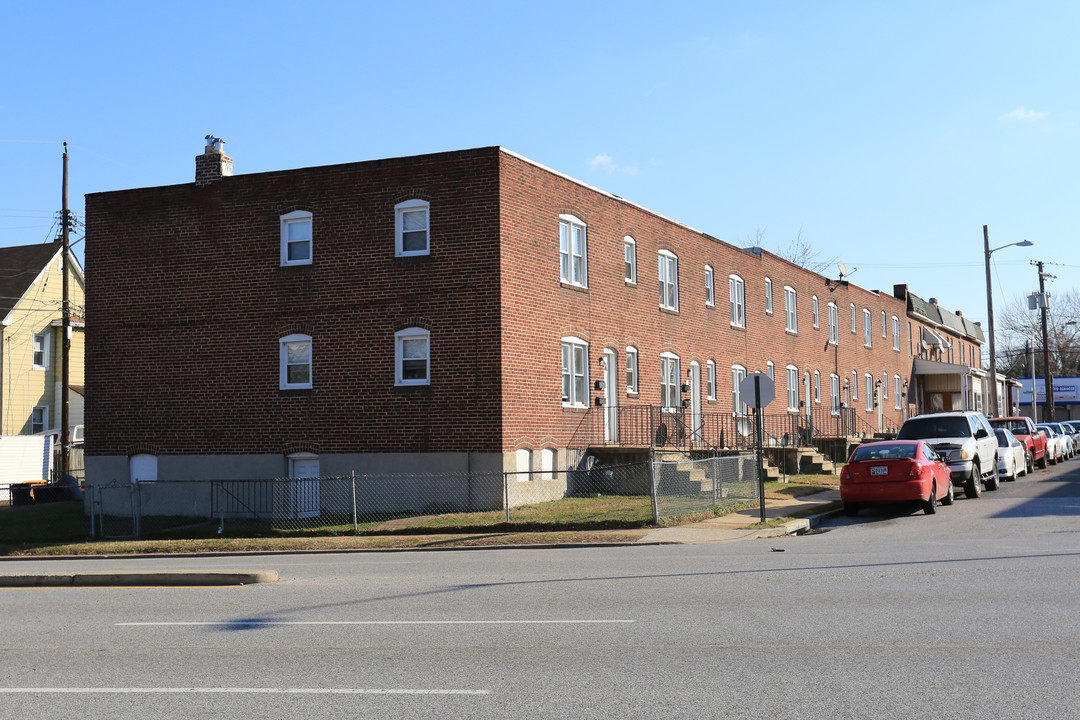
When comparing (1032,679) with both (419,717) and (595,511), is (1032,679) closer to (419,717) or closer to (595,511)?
(419,717)

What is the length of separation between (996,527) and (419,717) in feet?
47.6

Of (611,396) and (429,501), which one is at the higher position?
(611,396)

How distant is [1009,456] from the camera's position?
99.0 ft

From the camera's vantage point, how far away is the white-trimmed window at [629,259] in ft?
97.7

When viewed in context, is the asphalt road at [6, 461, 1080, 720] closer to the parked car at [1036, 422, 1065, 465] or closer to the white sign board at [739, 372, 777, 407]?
the white sign board at [739, 372, 777, 407]

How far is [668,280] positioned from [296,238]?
1135 centimetres

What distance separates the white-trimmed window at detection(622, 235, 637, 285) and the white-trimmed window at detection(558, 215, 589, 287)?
2.21 metres

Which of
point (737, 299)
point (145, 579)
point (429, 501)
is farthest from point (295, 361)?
point (737, 299)

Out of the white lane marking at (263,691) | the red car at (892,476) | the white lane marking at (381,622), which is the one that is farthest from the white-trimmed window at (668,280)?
the white lane marking at (263,691)

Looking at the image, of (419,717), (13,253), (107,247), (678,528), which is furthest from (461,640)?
(13,253)

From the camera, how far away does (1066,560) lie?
13.5m

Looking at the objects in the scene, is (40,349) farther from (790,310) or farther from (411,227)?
(790,310)

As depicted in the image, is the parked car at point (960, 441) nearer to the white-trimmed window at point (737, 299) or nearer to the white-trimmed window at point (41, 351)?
the white-trimmed window at point (737, 299)

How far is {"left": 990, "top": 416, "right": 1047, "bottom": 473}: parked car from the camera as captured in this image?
114ft
